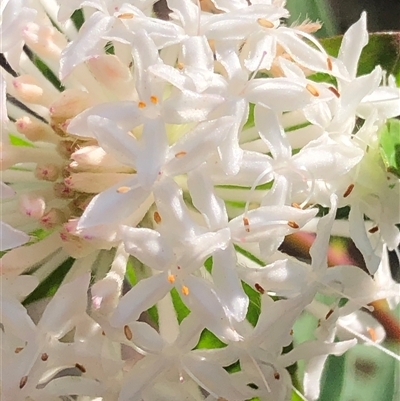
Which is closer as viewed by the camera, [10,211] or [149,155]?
[149,155]

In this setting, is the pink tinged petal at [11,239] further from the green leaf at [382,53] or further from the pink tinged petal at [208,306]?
the green leaf at [382,53]

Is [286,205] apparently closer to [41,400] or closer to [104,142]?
[104,142]

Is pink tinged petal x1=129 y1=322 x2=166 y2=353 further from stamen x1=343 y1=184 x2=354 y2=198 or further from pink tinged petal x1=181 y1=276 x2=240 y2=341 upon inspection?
stamen x1=343 y1=184 x2=354 y2=198

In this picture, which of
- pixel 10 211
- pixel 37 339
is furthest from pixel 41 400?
pixel 10 211

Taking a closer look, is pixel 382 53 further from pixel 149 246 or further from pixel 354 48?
pixel 149 246

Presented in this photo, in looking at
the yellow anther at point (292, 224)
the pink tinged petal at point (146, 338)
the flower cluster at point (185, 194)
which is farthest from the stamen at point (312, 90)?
the pink tinged petal at point (146, 338)

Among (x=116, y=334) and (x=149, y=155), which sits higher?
(x=149, y=155)

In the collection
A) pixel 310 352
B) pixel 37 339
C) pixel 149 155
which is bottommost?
pixel 310 352
